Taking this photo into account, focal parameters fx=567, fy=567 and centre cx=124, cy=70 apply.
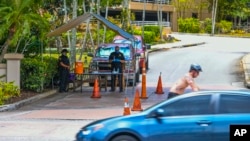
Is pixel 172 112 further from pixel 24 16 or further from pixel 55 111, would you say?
pixel 24 16

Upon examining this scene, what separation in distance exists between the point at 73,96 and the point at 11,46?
12.0 feet

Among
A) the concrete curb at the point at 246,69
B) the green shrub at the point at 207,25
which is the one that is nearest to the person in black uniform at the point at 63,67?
the concrete curb at the point at 246,69

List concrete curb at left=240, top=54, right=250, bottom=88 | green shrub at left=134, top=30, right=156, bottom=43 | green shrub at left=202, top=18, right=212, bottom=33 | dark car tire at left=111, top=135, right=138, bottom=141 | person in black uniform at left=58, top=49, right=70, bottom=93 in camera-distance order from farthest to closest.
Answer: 1. green shrub at left=202, top=18, right=212, bottom=33
2. green shrub at left=134, top=30, right=156, bottom=43
3. concrete curb at left=240, top=54, right=250, bottom=88
4. person in black uniform at left=58, top=49, right=70, bottom=93
5. dark car tire at left=111, top=135, right=138, bottom=141

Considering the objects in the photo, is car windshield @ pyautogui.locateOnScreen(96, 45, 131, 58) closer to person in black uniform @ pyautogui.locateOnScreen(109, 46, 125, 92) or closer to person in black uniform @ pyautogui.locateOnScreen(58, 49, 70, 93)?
person in black uniform @ pyautogui.locateOnScreen(109, 46, 125, 92)

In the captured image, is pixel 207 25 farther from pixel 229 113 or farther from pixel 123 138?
pixel 123 138

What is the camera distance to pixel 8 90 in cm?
1927

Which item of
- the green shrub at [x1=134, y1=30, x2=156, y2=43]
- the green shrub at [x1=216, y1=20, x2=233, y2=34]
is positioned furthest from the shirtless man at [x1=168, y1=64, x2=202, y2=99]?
the green shrub at [x1=216, y1=20, x2=233, y2=34]

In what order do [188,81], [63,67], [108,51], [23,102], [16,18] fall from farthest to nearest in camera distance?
[108,51] < [63,67] < [16,18] < [23,102] < [188,81]

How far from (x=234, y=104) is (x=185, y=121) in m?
0.88

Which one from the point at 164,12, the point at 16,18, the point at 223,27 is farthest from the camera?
the point at 164,12

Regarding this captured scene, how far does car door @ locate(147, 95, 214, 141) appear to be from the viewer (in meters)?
9.27

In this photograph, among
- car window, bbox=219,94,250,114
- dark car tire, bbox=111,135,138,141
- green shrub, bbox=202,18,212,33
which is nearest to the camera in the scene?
car window, bbox=219,94,250,114

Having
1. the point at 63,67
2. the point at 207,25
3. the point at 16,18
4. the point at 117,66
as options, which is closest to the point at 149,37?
the point at 207,25

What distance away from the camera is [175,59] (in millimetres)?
39812
